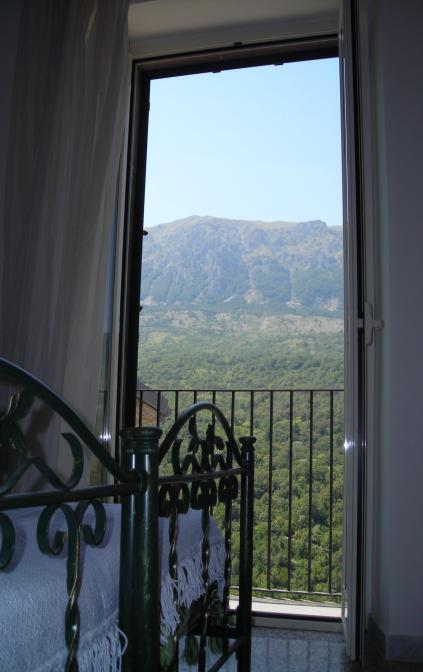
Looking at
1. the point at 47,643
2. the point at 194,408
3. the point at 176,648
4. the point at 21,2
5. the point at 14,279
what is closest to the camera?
the point at 47,643

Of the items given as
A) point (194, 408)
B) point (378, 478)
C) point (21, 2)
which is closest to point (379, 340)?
point (378, 478)

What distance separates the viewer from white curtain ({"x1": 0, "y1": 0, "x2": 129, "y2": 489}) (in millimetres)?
2684

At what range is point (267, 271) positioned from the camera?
22.9 ft

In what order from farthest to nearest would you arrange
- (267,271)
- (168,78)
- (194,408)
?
1. (267,271)
2. (168,78)
3. (194,408)

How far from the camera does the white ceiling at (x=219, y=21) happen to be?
115 inches

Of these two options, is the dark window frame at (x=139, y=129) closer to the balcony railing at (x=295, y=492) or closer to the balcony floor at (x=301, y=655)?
the balcony railing at (x=295, y=492)

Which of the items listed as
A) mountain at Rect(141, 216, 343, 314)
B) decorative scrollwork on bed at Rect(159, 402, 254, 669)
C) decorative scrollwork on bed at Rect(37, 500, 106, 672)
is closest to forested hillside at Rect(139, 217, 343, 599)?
mountain at Rect(141, 216, 343, 314)

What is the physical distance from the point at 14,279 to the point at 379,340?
1.53 meters

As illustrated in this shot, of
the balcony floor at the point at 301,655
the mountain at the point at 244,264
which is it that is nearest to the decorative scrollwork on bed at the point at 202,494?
the balcony floor at the point at 301,655

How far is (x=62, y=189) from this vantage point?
2.80 metres

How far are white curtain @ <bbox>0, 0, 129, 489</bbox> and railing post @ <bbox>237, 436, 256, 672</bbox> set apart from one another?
1.08 meters

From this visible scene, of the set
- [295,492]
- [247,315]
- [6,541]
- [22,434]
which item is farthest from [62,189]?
[247,315]

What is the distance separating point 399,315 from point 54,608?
189 centimetres

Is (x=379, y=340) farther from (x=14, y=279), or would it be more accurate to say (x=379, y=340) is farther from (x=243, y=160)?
(x=243, y=160)
